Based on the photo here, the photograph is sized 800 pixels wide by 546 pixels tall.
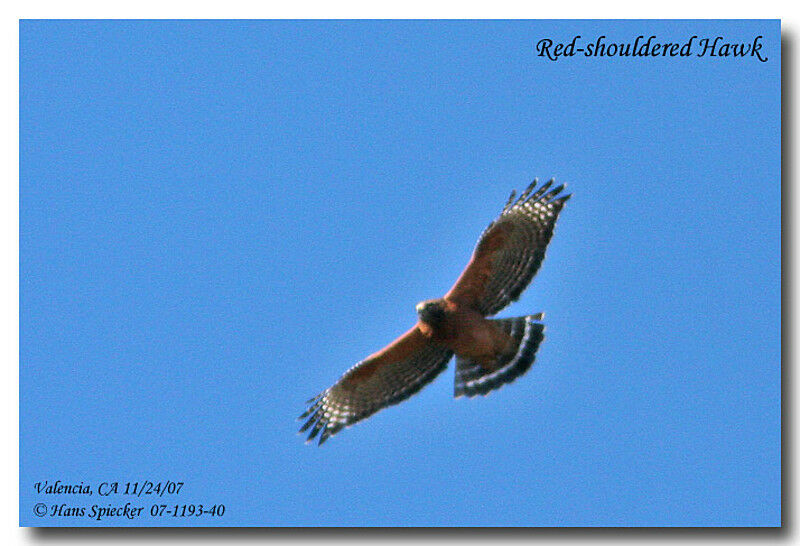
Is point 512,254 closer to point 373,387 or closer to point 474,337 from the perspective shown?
point 474,337

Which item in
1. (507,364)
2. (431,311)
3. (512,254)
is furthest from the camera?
(507,364)

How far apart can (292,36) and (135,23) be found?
87 centimetres

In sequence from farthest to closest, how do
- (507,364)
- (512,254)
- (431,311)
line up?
(507,364)
(512,254)
(431,311)

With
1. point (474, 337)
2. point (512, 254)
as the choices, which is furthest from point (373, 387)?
point (512, 254)

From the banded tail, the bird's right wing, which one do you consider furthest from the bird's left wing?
the bird's right wing

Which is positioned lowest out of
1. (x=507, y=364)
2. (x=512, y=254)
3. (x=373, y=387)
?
(x=373, y=387)

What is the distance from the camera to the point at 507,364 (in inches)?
267

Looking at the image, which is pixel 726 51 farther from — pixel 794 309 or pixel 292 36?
pixel 292 36

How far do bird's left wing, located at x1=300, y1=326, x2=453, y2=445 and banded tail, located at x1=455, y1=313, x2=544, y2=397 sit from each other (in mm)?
152

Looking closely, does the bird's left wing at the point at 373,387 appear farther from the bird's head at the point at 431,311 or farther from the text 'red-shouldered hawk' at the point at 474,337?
the bird's head at the point at 431,311

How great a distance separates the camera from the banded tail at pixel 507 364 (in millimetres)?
6727

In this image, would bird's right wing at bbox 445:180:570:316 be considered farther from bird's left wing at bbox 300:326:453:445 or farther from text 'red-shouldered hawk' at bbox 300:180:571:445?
bird's left wing at bbox 300:326:453:445

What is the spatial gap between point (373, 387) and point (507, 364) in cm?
84

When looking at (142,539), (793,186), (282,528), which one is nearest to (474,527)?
(282,528)
